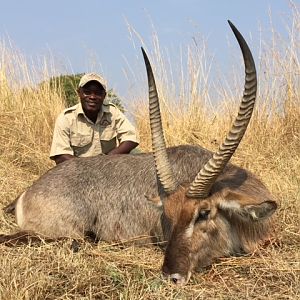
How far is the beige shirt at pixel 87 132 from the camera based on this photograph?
6719 mm

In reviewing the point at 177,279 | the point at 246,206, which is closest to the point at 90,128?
the point at 246,206

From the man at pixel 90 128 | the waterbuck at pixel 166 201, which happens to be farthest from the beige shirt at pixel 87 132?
the waterbuck at pixel 166 201

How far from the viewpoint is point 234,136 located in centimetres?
376

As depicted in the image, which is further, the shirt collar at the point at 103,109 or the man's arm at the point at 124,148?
the shirt collar at the point at 103,109

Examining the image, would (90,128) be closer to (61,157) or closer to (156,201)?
(61,157)

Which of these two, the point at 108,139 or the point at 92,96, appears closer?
the point at 92,96

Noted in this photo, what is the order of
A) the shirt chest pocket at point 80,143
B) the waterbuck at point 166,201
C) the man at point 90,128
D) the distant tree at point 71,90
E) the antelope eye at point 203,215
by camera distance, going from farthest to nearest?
the distant tree at point 71,90
the shirt chest pocket at point 80,143
the man at point 90,128
the antelope eye at point 203,215
the waterbuck at point 166,201

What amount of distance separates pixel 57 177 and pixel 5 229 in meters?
0.72

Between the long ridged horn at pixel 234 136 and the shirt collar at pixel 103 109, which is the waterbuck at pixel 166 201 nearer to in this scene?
the long ridged horn at pixel 234 136

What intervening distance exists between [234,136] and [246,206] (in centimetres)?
53

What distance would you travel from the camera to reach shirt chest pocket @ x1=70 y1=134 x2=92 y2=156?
6.82m

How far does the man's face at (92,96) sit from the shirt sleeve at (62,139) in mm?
320

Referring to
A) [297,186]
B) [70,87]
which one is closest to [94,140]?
[297,186]

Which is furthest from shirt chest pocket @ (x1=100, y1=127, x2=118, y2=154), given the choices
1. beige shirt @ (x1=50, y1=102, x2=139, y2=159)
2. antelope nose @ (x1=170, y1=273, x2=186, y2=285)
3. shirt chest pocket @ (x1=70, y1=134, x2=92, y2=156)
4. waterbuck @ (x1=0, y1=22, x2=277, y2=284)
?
antelope nose @ (x1=170, y1=273, x2=186, y2=285)
